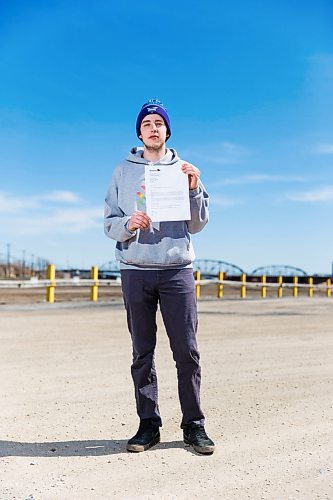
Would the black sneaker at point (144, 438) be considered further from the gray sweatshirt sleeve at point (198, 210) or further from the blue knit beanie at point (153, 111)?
the blue knit beanie at point (153, 111)

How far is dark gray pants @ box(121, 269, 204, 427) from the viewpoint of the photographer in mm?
3227

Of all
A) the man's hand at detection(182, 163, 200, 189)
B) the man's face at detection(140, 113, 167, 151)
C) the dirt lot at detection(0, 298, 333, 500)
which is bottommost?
the dirt lot at detection(0, 298, 333, 500)

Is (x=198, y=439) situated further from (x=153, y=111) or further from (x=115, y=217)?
(x=153, y=111)

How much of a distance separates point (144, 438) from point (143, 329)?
544 mm

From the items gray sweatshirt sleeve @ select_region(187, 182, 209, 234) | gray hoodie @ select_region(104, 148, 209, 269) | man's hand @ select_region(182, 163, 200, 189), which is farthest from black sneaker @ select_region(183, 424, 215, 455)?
man's hand @ select_region(182, 163, 200, 189)

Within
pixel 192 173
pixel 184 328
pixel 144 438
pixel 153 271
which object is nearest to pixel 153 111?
pixel 192 173

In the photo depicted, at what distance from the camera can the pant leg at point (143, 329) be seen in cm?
323

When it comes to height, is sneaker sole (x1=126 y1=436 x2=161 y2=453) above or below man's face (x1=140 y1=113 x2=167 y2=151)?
below

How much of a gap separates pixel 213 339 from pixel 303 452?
16.0 feet

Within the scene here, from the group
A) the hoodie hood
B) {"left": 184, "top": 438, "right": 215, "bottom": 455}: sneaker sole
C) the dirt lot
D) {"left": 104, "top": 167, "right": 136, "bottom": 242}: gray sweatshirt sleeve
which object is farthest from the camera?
the hoodie hood

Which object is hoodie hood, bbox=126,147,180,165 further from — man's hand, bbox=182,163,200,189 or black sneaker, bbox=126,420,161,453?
black sneaker, bbox=126,420,161,453

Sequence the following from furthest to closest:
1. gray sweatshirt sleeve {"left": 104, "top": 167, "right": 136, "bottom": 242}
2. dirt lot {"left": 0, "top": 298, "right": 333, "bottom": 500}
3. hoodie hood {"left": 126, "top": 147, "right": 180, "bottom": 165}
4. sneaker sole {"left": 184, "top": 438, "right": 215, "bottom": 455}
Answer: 1. hoodie hood {"left": 126, "top": 147, "right": 180, "bottom": 165}
2. gray sweatshirt sleeve {"left": 104, "top": 167, "right": 136, "bottom": 242}
3. sneaker sole {"left": 184, "top": 438, "right": 215, "bottom": 455}
4. dirt lot {"left": 0, "top": 298, "right": 333, "bottom": 500}

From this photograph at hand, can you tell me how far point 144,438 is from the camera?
3225mm

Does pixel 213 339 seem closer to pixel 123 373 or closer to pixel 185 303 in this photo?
pixel 123 373
